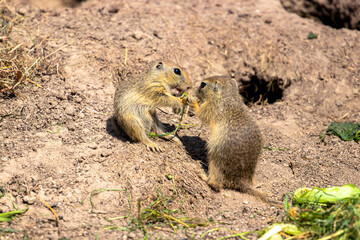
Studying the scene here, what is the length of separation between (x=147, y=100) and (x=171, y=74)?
568 millimetres

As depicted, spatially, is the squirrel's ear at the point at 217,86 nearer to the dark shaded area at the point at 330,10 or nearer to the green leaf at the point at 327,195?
the green leaf at the point at 327,195

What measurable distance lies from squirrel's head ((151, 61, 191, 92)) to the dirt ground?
35.1 inches

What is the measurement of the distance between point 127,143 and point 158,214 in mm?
1306

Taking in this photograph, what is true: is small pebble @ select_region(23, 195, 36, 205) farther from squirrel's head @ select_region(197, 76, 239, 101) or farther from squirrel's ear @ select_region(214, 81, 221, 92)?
squirrel's ear @ select_region(214, 81, 221, 92)

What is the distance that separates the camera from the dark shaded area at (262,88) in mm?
7367

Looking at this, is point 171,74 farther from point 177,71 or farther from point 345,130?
point 345,130

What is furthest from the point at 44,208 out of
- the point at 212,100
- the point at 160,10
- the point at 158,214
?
the point at 160,10


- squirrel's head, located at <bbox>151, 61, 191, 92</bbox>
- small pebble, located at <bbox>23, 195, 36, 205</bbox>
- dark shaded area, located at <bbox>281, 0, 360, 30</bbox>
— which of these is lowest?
small pebble, located at <bbox>23, 195, 36, 205</bbox>

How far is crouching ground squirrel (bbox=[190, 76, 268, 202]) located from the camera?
461 centimetres

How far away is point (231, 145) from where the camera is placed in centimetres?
460

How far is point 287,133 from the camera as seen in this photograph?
242 inches

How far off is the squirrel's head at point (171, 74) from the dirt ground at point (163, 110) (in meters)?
0.89

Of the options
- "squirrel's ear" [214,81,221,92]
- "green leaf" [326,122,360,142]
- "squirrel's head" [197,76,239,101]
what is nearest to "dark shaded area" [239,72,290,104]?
"green leaf" [326,122,360,142]

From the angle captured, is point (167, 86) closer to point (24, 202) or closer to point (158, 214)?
point (158, 214)
